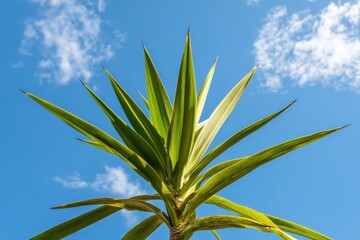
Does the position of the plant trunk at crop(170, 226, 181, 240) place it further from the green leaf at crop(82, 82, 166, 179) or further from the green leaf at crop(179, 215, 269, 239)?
the green leaf at crop(82, 82, 166, 179)

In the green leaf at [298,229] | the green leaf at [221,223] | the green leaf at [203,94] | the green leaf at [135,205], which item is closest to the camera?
the green leaf at [221,223]

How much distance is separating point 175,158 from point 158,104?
0.40m

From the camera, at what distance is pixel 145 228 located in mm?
2547

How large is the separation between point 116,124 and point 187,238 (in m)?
0.63

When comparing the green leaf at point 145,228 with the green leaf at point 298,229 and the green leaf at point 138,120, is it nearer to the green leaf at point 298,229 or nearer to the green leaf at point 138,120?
the green leaf at point 138,120

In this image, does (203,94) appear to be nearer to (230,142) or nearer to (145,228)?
(230,142)

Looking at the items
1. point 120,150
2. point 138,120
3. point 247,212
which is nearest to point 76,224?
point 120,150

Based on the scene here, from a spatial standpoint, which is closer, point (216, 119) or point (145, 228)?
point (145, 228)

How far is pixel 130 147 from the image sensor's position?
240cm

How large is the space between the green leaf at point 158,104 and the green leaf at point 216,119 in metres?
0.20

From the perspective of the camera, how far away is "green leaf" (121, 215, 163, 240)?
2.53 m

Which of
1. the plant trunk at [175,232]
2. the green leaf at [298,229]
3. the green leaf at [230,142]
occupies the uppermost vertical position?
the green leaf at [230,142]

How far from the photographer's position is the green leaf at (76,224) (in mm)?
2393

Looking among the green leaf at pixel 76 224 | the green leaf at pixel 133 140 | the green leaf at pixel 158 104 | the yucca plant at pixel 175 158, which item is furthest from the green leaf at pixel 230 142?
the green leaf at pixel 76 224
